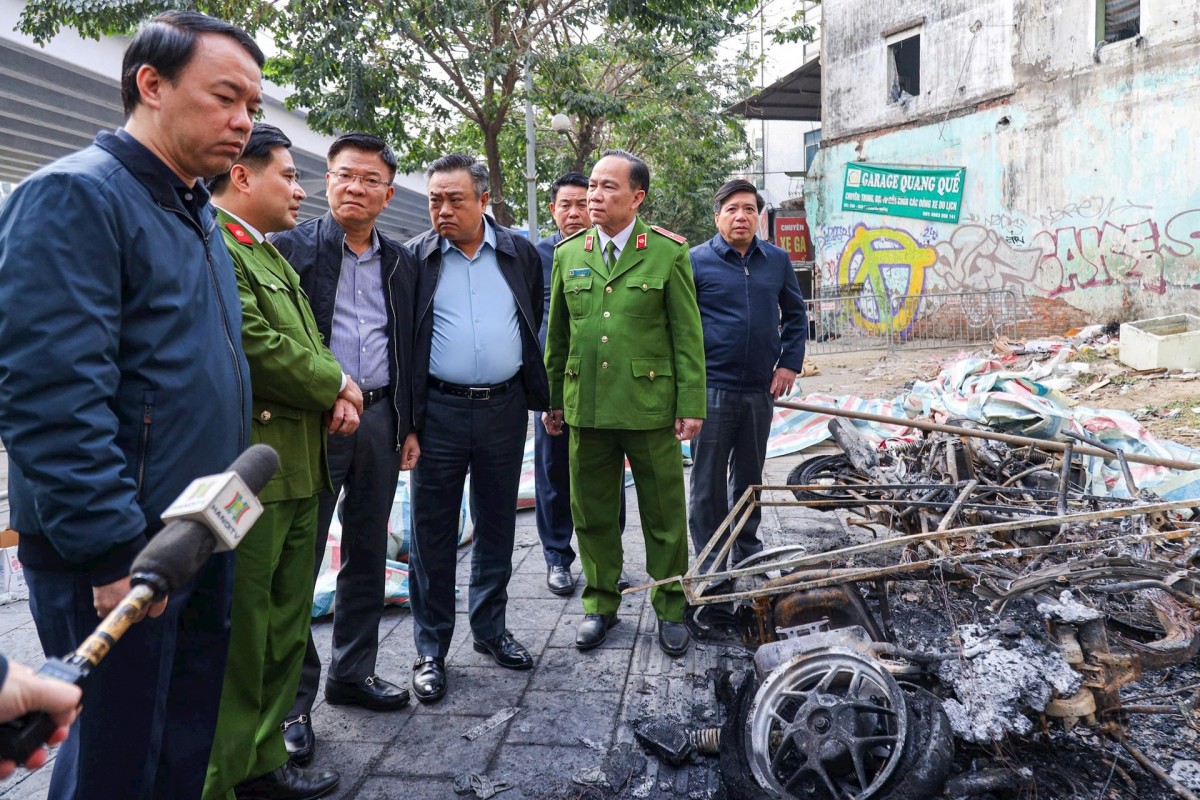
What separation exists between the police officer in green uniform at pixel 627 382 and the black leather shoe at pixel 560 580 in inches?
23.9

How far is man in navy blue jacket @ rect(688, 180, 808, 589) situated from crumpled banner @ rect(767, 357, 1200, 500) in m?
1.65

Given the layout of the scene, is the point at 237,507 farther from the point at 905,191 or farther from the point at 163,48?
the point at 905,191

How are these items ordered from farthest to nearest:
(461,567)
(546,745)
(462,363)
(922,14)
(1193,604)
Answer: (922,14) < (461,567) < (462,363) < (546,745) < (1193,604)

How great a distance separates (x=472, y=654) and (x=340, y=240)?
6.08 ft

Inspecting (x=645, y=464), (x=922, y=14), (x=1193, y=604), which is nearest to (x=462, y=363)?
(x=645, y=464)

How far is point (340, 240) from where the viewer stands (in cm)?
297

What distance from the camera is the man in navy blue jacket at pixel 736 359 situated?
4.15 m

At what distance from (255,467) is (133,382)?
0.37 m

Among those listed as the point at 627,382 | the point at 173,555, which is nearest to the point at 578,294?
the point at 627,382

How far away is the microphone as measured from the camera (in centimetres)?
117

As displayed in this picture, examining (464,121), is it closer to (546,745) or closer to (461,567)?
(461,567)

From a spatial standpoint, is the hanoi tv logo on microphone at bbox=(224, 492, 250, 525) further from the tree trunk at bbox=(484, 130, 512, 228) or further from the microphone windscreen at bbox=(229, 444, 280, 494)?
the tree trunk at bbox=(484, 130, 512, 228)

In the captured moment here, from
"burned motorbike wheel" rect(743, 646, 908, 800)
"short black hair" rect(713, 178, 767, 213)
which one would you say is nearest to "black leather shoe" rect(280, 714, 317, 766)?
"burned motorbike wheel" rect(743, 646, 908, 800)

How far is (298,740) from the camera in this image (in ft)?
9.00
